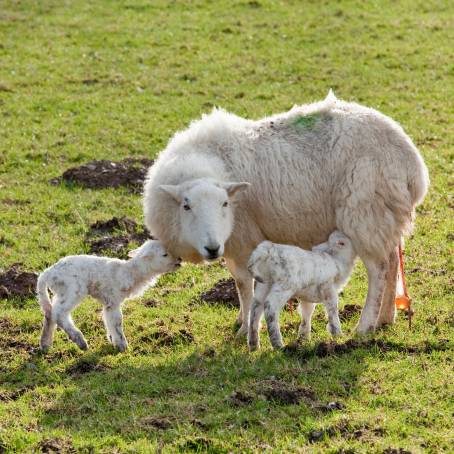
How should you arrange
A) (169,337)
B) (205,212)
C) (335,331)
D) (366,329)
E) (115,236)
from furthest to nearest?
(115,236) → (169,337) → (366,329) → (335,331) → (205,212)

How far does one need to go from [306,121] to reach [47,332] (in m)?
3.43

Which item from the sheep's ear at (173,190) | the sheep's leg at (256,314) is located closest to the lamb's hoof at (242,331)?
the sheep's leg at (256,314)

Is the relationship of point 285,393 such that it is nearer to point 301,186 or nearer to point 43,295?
point 301,186

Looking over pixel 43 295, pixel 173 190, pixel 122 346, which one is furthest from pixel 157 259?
pixel 43 295

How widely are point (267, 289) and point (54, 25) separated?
15.6 metres

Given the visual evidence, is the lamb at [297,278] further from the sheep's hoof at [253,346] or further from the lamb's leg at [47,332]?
the lamb's leg at [47,332]

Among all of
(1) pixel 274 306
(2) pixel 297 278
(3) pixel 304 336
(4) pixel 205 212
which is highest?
(4) pixel 205 212

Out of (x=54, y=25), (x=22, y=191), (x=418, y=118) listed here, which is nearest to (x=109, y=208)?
(x=22, y=191)

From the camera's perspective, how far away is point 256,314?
894cm

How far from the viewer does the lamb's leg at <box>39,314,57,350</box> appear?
9.40m

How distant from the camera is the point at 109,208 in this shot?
44.3ft

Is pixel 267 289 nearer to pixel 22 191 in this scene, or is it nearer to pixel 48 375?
pixel 48 375

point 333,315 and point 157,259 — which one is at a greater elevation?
point 157,259

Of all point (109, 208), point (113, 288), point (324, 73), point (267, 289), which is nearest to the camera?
point (267, 289)
